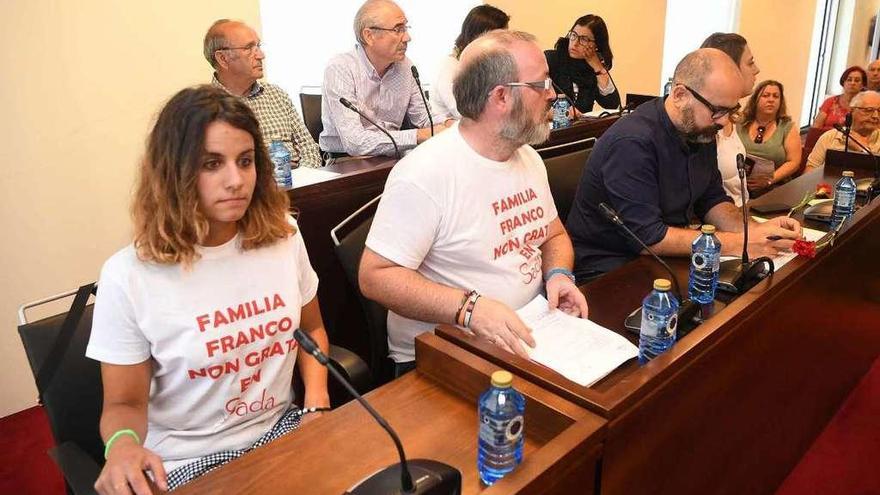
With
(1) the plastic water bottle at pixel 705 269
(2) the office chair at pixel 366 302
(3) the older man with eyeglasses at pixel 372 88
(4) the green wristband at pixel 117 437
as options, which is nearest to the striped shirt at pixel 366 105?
(3) the older man with eyeglasses at pixel 372 88

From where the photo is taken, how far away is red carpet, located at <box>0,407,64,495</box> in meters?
2.07

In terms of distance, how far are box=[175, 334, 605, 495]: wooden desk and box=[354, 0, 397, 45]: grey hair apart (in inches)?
80.4

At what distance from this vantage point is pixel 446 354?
1157 mm

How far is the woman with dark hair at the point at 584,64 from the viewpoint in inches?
169

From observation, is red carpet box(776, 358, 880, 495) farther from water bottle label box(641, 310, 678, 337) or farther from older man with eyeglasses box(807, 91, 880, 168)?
older man with eyeglasses box(807, 91, 880, 168)

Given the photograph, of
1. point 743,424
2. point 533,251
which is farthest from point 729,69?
point 743,424

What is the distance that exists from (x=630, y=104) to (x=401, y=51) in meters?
1.56

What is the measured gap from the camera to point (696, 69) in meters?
1.99

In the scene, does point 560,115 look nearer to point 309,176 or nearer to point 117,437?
point 309,176

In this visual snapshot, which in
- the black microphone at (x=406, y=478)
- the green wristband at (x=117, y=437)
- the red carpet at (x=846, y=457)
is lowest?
the red carpet at (x=846, y=457)

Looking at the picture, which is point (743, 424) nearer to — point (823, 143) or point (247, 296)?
point (247, 296)

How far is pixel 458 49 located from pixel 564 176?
1.39 meters

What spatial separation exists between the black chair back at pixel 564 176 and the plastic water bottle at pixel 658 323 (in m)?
1.12

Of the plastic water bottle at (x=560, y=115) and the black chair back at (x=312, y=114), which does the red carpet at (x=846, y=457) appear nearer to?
the plastic water bottle at (x=560, y=115)
